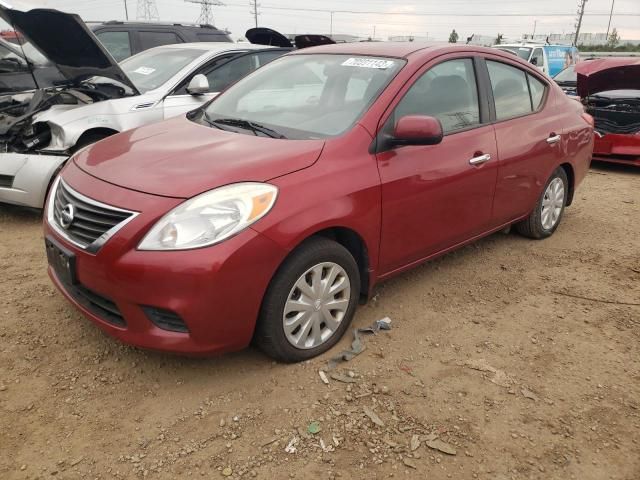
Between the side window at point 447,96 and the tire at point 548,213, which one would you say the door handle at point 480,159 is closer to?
the side window at point 447,96

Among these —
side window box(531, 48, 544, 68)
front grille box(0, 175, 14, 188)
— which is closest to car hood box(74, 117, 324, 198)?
front grille box(0, 175, 14, 188)

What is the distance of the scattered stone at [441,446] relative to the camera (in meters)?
2.33

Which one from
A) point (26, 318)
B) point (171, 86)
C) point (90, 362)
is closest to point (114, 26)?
point (171, 86)

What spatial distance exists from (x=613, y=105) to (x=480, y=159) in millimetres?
5533

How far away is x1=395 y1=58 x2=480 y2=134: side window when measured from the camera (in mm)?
3219

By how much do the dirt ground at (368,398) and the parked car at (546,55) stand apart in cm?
1124

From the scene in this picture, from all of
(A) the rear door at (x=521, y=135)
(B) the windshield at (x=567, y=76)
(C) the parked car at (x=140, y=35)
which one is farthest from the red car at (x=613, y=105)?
(C) the parked car at (x=140, y=35)

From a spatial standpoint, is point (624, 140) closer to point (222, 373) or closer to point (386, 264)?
point (386, 264)

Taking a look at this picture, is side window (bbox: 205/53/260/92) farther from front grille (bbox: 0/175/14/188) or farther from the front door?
the front door

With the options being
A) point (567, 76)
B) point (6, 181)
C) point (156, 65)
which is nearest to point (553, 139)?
point (156, 65)

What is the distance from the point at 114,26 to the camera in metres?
8.66

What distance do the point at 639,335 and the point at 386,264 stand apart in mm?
1656

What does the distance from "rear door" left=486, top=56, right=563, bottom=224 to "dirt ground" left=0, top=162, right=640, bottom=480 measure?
780 mm

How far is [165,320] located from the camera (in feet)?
8.09
